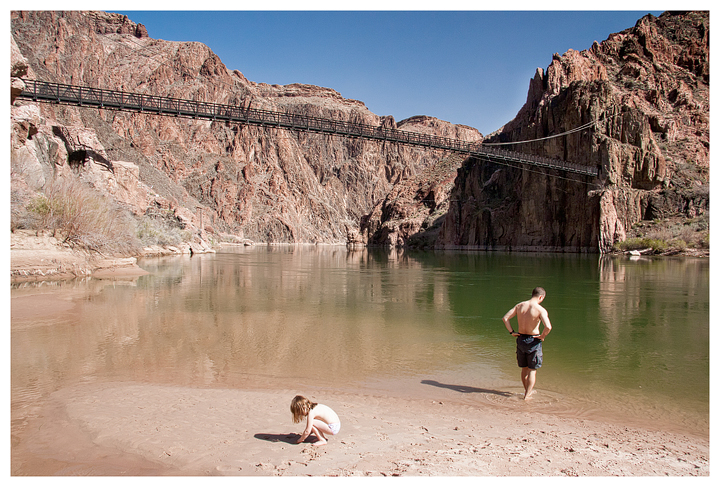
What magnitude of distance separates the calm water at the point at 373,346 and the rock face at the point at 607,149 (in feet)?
136

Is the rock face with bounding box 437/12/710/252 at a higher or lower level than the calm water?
higher

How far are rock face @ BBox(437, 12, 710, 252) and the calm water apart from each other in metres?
41.5

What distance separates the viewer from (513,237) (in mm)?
62062

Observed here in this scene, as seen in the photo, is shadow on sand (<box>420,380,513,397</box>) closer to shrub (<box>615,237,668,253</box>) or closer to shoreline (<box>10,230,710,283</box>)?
shoreline (<box>10,230,710,283</box>)

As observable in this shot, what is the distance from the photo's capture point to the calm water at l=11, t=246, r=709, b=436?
18.6 ft

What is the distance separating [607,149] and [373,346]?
173ft

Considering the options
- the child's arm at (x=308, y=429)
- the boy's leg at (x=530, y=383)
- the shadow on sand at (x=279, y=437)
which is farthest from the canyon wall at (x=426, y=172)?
the boy's leg at (x=530, y=383)


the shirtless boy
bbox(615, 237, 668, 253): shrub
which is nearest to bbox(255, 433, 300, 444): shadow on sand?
the shirtless boy

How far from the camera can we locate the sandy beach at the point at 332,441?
348cm

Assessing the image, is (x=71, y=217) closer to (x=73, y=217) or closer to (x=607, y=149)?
(x=73, y=217)

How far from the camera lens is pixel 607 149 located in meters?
51.5

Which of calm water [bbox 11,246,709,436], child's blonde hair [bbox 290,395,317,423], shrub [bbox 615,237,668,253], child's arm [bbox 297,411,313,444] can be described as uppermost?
shrub [bbox 615,237,668,253]

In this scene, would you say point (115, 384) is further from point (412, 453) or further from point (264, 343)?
point (412, 453)

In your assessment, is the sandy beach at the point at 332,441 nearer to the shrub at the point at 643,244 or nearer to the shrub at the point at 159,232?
the shrub at the point at 159,232
